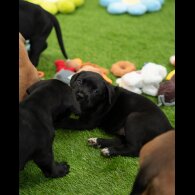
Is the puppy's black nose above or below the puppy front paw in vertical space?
above

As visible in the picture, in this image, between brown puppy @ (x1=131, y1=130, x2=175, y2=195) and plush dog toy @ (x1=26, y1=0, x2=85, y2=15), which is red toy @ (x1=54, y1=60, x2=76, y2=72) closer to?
plush dog toy @ (x1=26, y1=0, x2=85, y2=15)

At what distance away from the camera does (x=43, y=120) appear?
335cm

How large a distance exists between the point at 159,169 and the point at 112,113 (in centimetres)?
216

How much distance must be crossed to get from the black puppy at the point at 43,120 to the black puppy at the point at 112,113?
2.03ft

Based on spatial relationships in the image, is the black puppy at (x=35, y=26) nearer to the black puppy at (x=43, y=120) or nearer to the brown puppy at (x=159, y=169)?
the black puppy at (x=43, y=120)

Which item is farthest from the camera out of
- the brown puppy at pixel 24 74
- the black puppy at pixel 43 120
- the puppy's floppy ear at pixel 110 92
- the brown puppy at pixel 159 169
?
the puppy's floppy ear at pixel 110 92

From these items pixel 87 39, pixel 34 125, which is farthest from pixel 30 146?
pixel 87 39

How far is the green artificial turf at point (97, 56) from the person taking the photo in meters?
3.54

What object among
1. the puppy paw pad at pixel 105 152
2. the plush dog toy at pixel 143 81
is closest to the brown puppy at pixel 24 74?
the puppy paw pad at pixel 105 152

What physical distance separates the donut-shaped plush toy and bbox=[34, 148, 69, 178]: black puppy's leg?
5.81ft

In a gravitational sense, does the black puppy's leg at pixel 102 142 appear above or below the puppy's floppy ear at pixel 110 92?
below

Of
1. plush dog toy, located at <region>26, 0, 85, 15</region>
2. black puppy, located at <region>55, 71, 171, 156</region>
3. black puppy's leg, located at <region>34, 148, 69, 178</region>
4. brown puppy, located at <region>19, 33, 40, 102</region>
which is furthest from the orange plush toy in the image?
black puppy's leg, located at <region>34, 148, 69, 178</region>

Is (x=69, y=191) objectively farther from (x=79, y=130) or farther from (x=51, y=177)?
(x=79, y=130)

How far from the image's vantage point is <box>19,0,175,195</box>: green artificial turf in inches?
139
